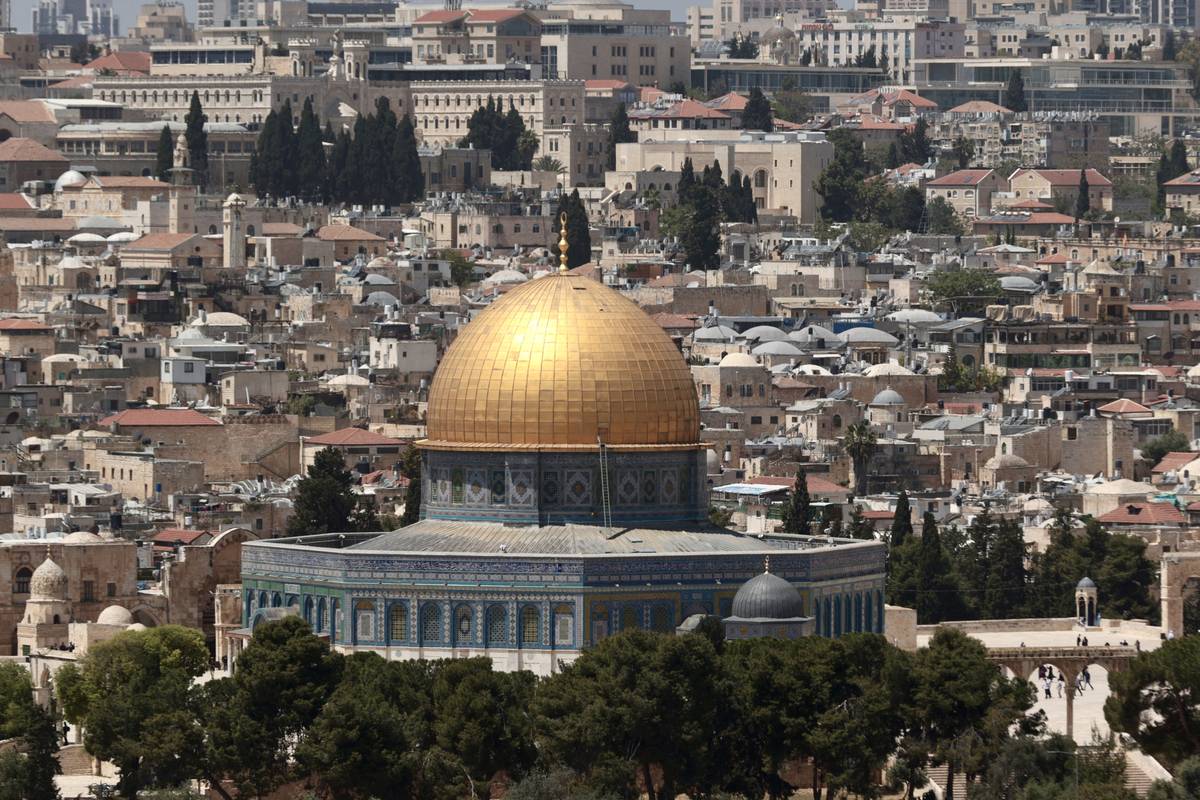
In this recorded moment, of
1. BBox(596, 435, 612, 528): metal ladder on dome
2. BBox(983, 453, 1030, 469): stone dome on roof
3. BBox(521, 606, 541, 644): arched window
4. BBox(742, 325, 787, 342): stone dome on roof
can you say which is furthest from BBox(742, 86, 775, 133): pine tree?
BBox(521, 606, 541, 644): arched window

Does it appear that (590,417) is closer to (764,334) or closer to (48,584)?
(48,584)

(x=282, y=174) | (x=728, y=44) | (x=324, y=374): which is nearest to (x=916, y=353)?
(x=324, y=374)

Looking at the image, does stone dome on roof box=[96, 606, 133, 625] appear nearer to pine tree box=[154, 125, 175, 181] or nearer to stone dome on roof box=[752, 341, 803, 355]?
stone dome on roof box=[752, 341, 803, 355]

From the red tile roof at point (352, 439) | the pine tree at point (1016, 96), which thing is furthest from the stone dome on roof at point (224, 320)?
the pine tree at point (1016, 96)

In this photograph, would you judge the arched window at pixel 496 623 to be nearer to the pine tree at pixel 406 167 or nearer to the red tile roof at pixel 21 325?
the red tile roof at pixel 21 325

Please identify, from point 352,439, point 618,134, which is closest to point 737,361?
point 352,439

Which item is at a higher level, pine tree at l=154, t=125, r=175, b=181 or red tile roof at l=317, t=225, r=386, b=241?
pine tree at l=154, t=125, r=175, b=181

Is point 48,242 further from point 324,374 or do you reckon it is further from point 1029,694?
point 1029,694
